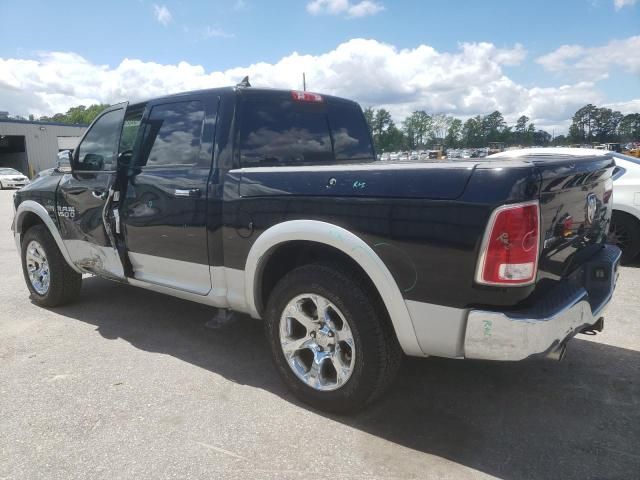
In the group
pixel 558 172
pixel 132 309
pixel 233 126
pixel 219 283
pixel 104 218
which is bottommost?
pixel 132 309

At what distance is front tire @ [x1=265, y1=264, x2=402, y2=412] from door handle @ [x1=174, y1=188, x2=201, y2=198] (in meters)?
0.89

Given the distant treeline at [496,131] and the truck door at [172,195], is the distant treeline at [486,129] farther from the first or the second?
the truck door at [172,195]

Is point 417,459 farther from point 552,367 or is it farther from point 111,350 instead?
point 111,350

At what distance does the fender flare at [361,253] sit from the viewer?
2432mm

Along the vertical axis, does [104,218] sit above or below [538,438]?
above

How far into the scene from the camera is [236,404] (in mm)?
2979

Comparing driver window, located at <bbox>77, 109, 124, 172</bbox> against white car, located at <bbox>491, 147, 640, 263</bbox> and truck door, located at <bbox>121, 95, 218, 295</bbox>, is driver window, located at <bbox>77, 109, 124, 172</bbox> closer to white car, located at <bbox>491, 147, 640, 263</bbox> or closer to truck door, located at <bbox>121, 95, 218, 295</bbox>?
truck door, located at <bbox>121, 95, 218, 295</bbox>

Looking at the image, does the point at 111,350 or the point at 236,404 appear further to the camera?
the point at 111,350

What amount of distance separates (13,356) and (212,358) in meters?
1.57

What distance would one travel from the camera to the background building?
40.9 metres

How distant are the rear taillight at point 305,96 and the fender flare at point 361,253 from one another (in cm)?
132

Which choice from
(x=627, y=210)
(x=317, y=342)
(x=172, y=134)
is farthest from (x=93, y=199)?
(x=627, y=210)

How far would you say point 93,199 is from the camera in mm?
4105

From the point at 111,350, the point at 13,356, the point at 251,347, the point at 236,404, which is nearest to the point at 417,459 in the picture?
the point at 236,404
